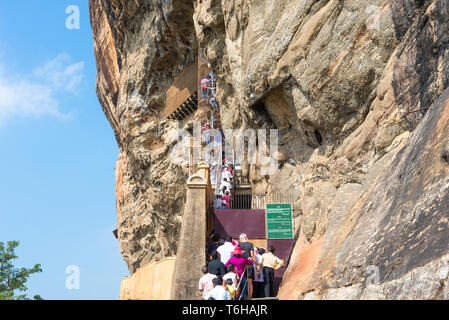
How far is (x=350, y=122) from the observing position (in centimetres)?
1173

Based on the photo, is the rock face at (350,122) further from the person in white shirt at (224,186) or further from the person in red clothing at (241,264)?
the person in white shirt at (224,186)

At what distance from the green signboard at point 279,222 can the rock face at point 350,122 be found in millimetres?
451

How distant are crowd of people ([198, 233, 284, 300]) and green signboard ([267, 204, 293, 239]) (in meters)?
2.44

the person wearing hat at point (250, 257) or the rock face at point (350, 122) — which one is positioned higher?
the rock face at point (350, 122)

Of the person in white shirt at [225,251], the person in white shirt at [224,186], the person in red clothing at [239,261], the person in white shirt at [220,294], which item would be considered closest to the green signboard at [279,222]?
the person in white shirt at [225,251]

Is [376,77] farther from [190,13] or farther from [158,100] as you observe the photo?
[158,100]

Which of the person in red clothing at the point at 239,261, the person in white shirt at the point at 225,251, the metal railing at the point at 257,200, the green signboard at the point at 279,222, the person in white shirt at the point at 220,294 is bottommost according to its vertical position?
the person in white shirt at the point at 220,294

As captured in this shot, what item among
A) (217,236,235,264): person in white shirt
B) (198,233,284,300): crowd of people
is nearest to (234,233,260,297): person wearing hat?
→ (198,233,284,300): crowd of people

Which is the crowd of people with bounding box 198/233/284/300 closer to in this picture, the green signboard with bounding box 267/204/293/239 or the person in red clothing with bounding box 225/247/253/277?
the person in red clothing with bounding box 225/247/253/277

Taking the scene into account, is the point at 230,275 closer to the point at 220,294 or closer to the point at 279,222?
the point at 220,294

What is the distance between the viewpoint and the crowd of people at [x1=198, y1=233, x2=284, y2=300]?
742cm

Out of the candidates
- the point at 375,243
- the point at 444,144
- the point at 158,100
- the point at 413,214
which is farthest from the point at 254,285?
the point at 158,100

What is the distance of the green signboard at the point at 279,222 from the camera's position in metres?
12.0

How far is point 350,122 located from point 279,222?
3220 mm
